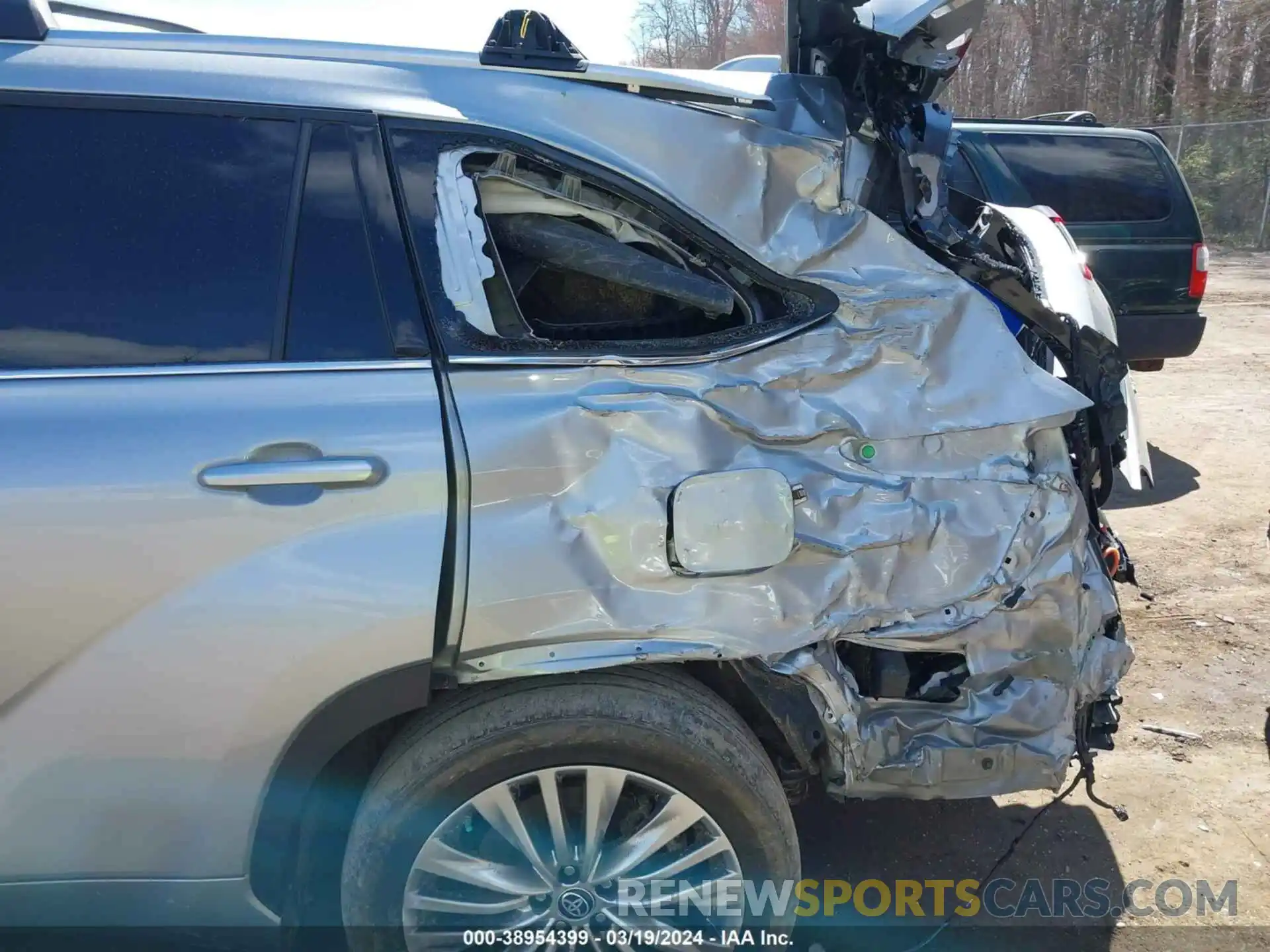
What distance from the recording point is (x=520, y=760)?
189 cm

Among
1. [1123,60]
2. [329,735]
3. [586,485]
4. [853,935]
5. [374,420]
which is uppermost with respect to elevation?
[1123,60]

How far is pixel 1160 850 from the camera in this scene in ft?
9.04

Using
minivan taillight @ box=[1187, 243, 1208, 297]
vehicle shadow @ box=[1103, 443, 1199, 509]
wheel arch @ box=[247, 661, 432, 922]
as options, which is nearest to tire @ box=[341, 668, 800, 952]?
wheel arch @ box=[247, 661, 432, 922]

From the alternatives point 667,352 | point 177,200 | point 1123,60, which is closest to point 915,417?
point 667,352

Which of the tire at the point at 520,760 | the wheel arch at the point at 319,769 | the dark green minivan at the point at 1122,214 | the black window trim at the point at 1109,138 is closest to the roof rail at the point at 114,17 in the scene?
the wheel arch at the point at 319,769

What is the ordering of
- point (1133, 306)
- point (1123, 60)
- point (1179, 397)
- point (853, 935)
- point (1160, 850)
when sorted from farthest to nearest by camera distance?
point (1123, 60) → point (1179, 397) → point (1133, 306) → point (1160, 850) → point (853, 935)

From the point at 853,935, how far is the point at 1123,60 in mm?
27382

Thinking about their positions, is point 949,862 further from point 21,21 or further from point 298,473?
point 21,21

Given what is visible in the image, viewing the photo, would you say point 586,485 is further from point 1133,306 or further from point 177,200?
point 1133,306

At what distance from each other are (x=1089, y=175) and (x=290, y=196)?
20.4 ft

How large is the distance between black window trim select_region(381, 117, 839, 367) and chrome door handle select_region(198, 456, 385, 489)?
0.29 m

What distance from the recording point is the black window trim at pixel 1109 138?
6203 mm
